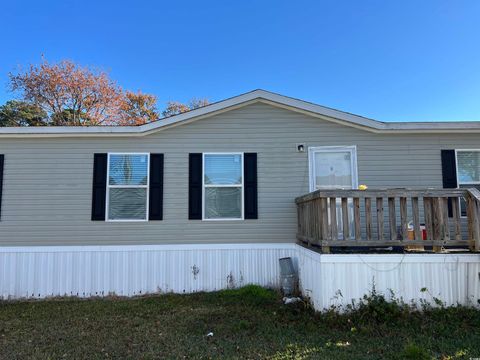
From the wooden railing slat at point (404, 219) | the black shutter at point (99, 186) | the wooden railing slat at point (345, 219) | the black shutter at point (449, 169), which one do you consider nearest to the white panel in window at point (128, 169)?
the black shutter at point (99, 186)

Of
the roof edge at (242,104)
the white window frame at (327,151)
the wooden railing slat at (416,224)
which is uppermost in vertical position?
the roof edge at (242,104)

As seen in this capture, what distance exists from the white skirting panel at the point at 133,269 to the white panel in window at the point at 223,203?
62 centimetres

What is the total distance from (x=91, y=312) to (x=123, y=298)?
102 centimetres

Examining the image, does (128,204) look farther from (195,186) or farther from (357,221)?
(357,221)

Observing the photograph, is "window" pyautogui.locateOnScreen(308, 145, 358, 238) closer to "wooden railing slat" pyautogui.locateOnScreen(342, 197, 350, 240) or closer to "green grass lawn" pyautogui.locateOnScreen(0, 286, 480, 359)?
"wooden railing slat" pyautogui.locateOnScreen(342, 197, 350, 240)

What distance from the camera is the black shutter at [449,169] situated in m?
6.78

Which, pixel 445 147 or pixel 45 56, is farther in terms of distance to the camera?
pixel 45 56

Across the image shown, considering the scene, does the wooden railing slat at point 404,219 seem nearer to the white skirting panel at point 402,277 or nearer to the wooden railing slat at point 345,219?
the white skirting panel at point 402,277

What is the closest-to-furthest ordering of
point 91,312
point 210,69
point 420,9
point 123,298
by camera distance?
point 91,312 < point 123,298 < point 420,9 < point 210,69

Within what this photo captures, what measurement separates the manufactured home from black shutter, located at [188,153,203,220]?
2cm

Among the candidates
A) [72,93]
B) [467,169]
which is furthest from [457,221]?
[72,93]

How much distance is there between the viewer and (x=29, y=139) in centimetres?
686

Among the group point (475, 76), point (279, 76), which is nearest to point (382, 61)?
point (475, 76)

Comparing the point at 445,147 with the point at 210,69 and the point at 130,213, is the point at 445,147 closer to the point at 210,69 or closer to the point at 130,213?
the point at 130,213
